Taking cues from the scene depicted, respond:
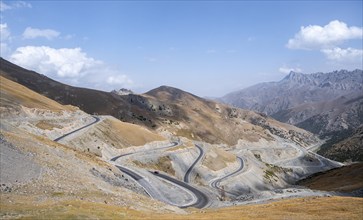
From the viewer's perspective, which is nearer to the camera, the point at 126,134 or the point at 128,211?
the point at 128,211

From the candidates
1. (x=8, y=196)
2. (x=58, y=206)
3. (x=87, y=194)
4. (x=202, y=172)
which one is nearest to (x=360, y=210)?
(x=87, y=194)

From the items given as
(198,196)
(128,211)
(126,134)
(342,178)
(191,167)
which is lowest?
(198,196)

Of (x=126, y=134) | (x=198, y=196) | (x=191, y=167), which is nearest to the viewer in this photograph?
(x=198, y=196)

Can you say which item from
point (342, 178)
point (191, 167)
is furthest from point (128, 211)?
point (342, 178)

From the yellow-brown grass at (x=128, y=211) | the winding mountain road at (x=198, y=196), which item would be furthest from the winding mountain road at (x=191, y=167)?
the yellow-brown grass at (x=128, y=211)

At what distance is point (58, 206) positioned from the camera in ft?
132

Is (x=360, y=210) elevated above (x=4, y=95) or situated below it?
below

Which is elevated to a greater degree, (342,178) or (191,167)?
(342,178)

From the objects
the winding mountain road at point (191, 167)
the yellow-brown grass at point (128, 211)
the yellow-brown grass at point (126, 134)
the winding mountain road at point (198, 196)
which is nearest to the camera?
the yellow-brown grass at point (128, 211)

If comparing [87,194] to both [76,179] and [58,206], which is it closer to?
[76,179]

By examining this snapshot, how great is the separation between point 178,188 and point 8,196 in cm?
6045

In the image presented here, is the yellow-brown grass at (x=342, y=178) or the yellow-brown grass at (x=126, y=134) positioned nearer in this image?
the yellow-brown grass at (x=126, y=134)

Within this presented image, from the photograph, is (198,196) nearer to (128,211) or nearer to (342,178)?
(128,211)

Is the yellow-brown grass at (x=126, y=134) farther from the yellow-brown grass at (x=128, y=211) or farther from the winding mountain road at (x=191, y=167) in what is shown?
the yellow-brown grass at (x=128, y=211)
